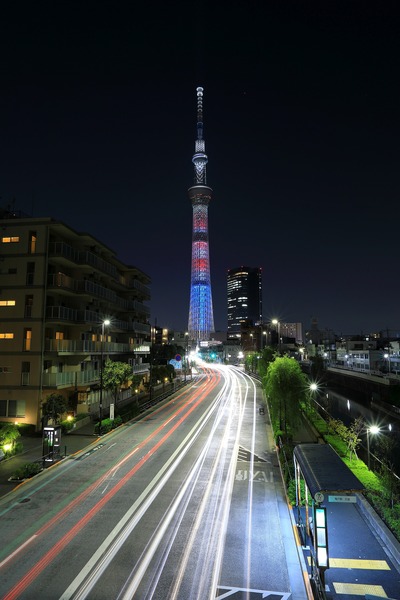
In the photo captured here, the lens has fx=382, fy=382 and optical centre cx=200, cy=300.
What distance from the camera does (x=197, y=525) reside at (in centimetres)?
1466

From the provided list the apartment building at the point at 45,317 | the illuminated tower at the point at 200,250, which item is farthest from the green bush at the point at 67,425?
the illuminated tower at the point at 200,250

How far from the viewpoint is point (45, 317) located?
3309cm

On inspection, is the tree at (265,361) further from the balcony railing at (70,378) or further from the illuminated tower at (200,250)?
the illuminated tower at (200,250)

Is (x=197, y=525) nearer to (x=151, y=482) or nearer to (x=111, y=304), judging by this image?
(x=151, y=482)

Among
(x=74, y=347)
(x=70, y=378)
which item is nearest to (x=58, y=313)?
(x=74, y=347)

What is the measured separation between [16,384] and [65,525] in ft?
65.1

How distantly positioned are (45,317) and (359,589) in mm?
29501

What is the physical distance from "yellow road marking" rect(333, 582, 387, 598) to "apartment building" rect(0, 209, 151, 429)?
79.0ft

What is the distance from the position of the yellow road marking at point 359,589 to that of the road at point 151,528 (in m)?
1.04

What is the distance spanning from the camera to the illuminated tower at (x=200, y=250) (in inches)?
6575

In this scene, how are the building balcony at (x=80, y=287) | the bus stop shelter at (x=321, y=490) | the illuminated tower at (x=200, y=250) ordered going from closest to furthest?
1. the bus stop shelter at (x=321, y=490)
2. the building balcony at (x=80, y=287)
3. the illuminated tower at (x=200, y=250)

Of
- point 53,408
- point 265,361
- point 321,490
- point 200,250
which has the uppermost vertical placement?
point 200,250

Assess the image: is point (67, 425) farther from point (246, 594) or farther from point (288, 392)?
point (246, 594)

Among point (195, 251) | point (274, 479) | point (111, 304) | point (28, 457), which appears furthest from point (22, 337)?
point (195, 251)
